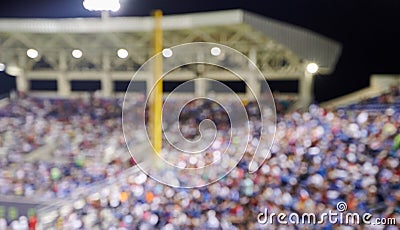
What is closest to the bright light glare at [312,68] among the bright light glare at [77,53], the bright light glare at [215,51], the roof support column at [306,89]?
the roof support column at [306,89]

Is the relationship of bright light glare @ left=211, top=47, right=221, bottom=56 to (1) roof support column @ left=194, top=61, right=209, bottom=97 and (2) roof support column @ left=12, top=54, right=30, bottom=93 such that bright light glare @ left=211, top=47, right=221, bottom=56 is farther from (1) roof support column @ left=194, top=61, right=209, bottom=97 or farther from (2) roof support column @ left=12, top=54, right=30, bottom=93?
(2) roof support column @ left=12, top=54, right=30, bottom=93

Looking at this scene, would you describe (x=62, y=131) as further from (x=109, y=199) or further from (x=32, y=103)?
(x=109, y=199)

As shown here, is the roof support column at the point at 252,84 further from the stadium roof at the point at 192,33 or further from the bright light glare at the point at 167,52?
the bright light glare at the point at 167,52

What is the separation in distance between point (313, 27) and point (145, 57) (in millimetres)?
765

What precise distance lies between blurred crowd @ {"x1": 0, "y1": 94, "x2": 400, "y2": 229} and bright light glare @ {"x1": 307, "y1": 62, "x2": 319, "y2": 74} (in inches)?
6.3

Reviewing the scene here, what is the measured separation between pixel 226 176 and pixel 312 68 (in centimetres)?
60

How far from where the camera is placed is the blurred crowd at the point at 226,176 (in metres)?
2.01

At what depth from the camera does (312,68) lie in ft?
6.95

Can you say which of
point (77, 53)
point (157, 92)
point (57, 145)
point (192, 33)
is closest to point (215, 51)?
point (192, 33)

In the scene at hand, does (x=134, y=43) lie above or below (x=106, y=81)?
above

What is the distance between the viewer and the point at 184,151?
2203mm

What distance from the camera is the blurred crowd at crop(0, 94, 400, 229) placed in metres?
2.01

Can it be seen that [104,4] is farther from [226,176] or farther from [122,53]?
[226,176]

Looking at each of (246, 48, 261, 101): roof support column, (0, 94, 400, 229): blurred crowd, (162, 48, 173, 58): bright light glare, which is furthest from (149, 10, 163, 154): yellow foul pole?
(246, 48, 261, 101): roof support column
